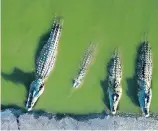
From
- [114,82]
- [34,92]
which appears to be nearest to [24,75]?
[34,92]

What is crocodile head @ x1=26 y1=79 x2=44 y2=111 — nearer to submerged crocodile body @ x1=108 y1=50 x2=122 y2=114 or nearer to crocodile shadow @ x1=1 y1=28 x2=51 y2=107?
crocodile shadow @ x1=1 y1=28 x2=51 y2=107

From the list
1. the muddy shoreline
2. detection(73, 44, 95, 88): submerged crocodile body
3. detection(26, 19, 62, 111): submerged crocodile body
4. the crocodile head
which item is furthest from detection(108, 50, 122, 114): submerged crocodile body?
the crocodile head

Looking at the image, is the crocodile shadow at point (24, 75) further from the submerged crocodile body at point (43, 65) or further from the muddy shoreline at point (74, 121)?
the muddy shoreline at point (74, 121)

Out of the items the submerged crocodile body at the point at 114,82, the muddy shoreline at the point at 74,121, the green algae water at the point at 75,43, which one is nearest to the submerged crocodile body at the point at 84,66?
the green algae water at the point at 75,43

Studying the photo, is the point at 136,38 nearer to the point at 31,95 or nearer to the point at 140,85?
the point at 140,85

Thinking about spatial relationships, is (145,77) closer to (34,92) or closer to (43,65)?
(43,65)

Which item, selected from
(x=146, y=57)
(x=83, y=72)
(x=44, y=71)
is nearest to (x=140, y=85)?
(x=146, y=57)

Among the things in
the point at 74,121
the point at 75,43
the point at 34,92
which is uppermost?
the point at 75,43
